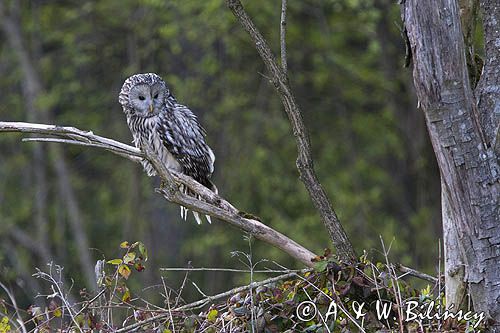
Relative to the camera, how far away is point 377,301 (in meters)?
3.79

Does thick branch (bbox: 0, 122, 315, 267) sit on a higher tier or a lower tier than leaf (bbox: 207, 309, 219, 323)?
higher

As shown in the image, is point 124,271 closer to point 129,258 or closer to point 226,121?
point 129,258

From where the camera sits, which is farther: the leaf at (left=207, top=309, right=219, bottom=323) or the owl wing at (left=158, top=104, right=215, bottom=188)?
the owl wing at (left=158, top=104, right=215, bottom=188)

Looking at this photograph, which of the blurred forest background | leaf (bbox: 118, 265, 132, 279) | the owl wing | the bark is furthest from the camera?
the blurred forest background

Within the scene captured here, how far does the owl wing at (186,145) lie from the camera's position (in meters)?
6.54

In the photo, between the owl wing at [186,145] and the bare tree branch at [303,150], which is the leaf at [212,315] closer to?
the bare tree branch at [303,150]

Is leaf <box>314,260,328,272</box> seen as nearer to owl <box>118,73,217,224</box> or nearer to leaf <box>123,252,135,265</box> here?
leaf <box>123,252,135,265</box>

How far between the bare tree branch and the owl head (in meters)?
2.47

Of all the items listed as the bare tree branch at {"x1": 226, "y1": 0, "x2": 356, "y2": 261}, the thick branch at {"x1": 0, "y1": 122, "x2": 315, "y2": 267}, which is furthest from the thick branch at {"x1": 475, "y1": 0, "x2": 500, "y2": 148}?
the thick branch at {"x1": 0, "y1": 122, "x2": 315, "y2": 267}

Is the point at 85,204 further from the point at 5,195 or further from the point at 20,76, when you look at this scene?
the point at 20,76

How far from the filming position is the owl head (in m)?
6.63

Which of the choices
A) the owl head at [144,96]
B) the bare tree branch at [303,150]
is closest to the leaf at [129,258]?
the bare tree branch at [303,150]

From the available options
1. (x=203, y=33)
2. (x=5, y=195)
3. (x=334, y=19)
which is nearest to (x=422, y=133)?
(x=334, y=19)

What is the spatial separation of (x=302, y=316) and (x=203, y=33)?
22.9 ft
